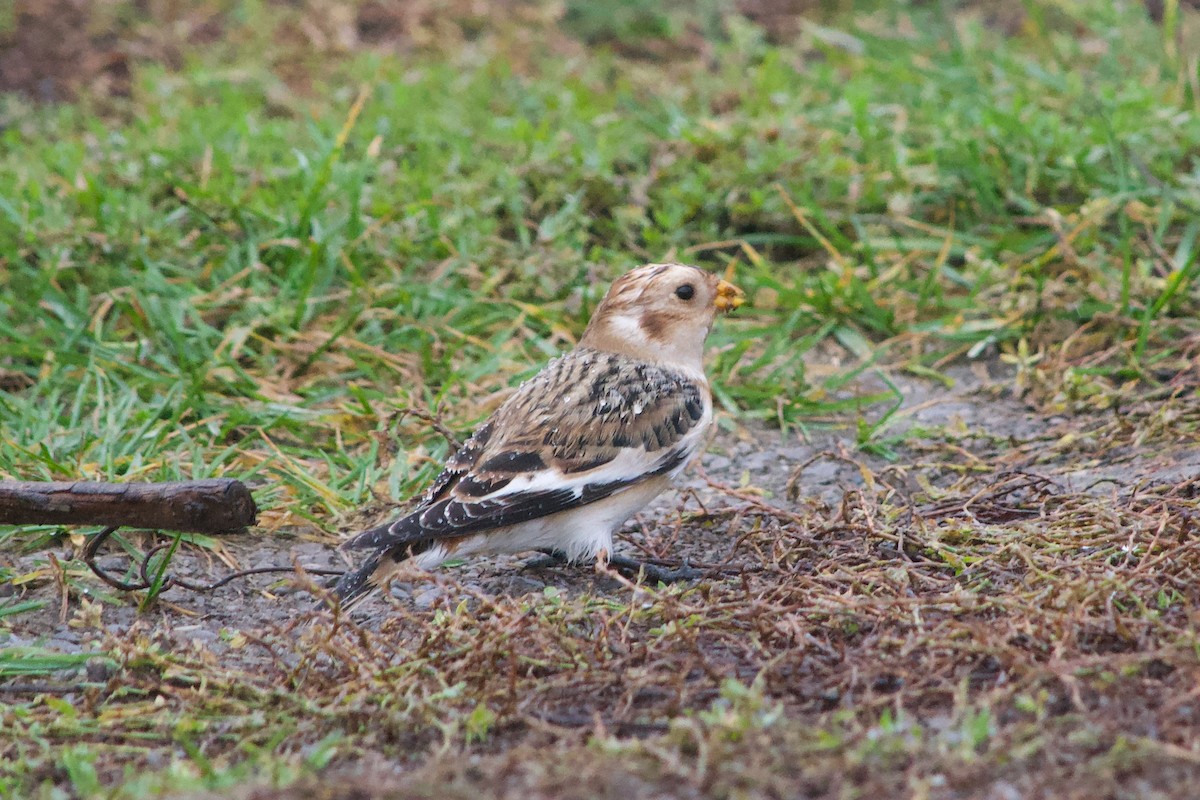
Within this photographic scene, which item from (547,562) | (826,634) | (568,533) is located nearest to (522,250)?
(547,562)

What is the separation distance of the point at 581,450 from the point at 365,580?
2.49 ft

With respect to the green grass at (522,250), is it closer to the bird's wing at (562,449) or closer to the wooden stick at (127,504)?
the wooden stick at (127,504)

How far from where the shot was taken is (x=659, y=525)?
185 inches

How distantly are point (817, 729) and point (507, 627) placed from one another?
81 centimetres

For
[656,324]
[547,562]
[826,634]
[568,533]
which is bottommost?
[547,562]

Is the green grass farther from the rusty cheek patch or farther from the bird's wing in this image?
the rusty cheek patch

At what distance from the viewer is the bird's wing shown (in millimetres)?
3916

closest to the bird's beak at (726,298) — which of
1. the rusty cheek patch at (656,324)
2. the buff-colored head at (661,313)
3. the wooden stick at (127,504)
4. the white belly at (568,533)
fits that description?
the buff-colored head at (661,313)

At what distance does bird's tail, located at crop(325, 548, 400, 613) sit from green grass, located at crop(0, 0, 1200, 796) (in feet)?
2.24

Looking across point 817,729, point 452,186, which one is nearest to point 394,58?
point 452,186

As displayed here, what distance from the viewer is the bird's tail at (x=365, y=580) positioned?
12.6 ft

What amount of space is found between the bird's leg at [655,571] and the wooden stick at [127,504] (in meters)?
1.13

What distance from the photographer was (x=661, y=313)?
4.75 metres

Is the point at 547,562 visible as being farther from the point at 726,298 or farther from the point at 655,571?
the point at 726,298
